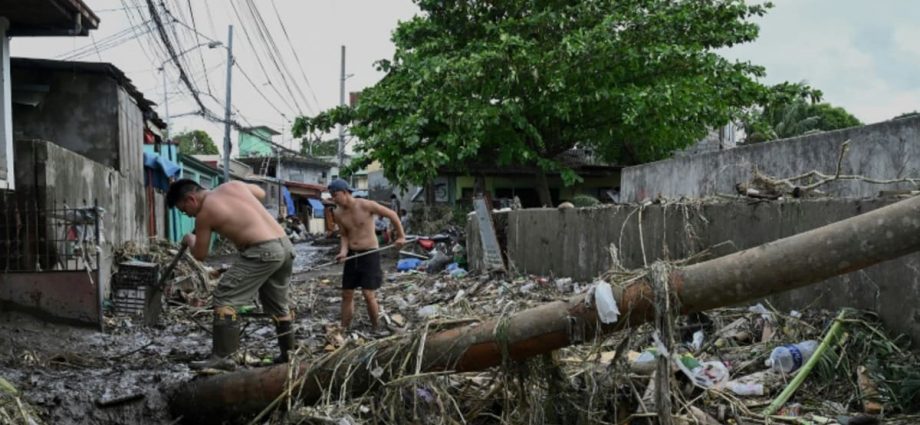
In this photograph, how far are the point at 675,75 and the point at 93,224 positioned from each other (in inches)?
431

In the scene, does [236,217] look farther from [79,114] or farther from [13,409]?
[79,114]

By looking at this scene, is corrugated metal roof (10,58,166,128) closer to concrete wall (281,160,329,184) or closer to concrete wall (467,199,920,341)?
concrete wall (467,199,920,341)

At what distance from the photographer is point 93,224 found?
7418 millimetres

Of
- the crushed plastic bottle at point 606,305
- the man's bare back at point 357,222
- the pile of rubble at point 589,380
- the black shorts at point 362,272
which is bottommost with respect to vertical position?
the pile of rubble at point 589,380

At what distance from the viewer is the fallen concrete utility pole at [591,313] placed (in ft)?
8.71

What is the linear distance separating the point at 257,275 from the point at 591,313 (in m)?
2.64

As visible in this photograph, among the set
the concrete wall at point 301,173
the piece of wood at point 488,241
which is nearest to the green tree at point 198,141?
the concrete wall at point 301,173

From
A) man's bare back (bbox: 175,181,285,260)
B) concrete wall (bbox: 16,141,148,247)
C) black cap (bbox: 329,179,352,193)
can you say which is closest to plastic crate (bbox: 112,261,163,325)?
concrete wall (bbox: 16,141,148,247)

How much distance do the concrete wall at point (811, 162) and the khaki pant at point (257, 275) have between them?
13.1ft

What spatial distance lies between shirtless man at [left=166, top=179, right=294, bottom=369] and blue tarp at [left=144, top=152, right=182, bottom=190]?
36.0 feet

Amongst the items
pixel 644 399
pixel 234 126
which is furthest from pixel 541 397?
pixel 234 126

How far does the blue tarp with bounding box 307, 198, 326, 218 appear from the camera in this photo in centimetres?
3797

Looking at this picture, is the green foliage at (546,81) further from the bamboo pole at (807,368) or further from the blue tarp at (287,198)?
the blue tarp at (287,198)

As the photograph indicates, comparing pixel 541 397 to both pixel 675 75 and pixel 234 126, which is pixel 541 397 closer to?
pixel 675 75
